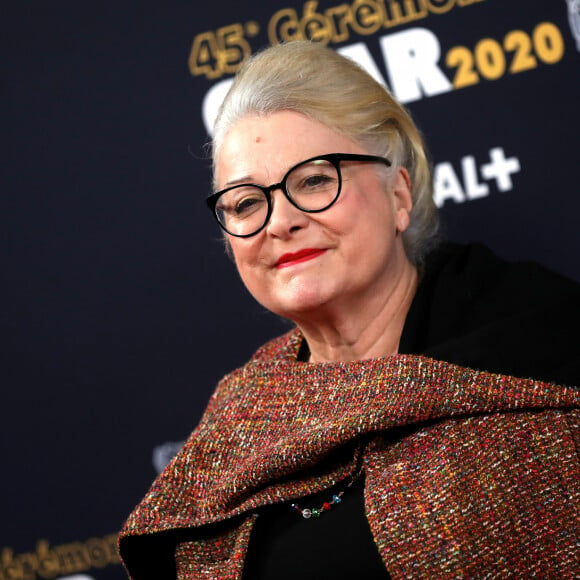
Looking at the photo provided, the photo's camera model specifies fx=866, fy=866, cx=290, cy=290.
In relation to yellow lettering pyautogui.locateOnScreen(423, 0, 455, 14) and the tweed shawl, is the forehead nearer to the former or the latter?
the tweed shawl

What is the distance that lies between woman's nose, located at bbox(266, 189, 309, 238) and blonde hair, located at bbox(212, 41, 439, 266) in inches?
6.3

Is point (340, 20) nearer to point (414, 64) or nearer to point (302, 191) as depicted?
point (414, 64)

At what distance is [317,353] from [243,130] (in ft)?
1.53

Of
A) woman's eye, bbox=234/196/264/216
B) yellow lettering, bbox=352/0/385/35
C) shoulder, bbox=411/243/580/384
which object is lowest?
shoulder, bbox=411/243/580/384

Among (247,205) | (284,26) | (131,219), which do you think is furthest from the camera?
(131,219)

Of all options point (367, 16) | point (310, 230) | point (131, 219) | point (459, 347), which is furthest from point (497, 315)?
point (131, 219)

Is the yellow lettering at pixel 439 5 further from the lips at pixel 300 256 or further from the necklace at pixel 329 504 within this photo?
the necklace at pixel 329 504

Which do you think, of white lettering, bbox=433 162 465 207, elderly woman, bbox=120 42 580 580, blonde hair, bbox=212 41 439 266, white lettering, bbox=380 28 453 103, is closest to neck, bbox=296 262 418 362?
elderly woman, bbox=120 42 580 580

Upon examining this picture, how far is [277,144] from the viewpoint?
1.53m

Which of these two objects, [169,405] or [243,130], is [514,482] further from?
[169,405]

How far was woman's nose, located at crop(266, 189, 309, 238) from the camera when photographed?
1511 millimetres

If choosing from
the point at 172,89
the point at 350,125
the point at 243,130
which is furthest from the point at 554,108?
the point at 172,89

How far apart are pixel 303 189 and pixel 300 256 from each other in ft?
0.39

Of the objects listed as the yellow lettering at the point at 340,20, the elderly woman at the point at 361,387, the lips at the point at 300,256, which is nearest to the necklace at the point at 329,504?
the elderly woman at the point at 361,387
